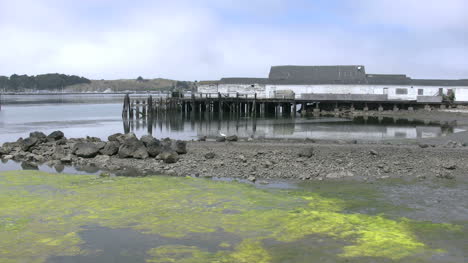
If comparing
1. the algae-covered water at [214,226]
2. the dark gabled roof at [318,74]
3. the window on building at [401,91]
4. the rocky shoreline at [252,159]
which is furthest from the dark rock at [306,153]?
the window on building at [401,91]

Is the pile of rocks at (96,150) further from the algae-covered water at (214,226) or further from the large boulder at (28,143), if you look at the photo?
the algae-covered water at (214,226)

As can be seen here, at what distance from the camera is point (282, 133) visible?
3497 centimetres

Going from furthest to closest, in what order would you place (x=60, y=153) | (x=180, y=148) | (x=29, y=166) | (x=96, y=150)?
(x=60, y=153) < (x=180, y=148) < (x=96, y=150) < (x=29, y=166)

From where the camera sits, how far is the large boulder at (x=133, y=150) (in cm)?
1977

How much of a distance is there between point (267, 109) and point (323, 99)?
7.52m

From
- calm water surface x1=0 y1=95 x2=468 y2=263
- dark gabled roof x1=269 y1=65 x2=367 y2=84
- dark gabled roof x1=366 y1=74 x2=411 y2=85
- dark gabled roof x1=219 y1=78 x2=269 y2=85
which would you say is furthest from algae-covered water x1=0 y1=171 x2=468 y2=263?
dark gabled roof x1=366 y1=74 x2=411 y2=85

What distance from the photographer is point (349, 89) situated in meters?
61.6

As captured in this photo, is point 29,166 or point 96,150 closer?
point 29,166

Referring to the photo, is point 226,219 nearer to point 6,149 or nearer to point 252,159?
point 252,159

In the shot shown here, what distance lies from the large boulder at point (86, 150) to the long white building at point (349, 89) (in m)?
40.7

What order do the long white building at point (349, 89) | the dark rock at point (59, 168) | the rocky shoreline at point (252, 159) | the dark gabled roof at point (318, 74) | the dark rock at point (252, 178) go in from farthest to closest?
the dark gabled roof at point (318, 74) < the long white building at point (349, 89) < the dark rock at point (59, 168) < the rocky shoreline at point (252, 159) < the dark rock at point (252, 178)

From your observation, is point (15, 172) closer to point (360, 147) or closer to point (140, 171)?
point (140, 171)

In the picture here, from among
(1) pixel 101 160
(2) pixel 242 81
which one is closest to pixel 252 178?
(1) pixel 101 160

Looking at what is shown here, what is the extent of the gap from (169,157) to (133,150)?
6.77 ft
